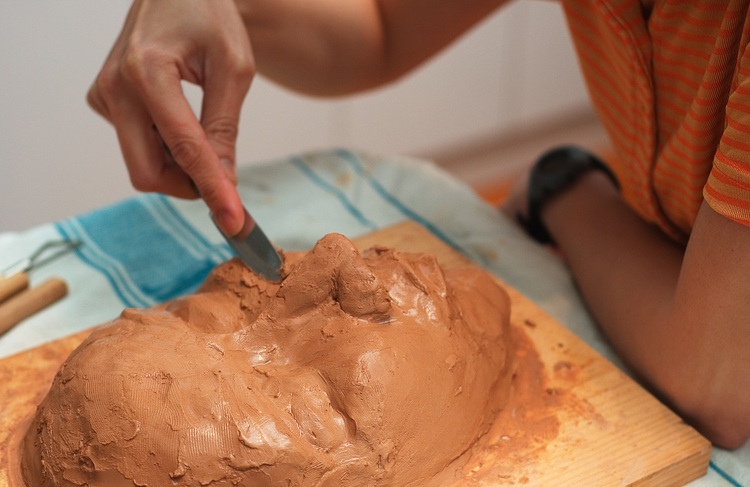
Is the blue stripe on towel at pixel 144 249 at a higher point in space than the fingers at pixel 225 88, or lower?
lower

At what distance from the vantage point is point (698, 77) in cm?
123

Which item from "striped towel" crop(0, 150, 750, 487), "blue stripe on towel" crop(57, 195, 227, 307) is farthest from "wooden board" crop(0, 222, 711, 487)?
"blue stripe on towel" crop(57, 195, 227, 307)

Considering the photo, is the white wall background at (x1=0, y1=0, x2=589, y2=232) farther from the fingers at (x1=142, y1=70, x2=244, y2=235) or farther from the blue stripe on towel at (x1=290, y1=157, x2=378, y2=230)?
the fingers at (x1=142, y1=70, x2=244, y2=235)

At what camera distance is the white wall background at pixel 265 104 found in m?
2.47

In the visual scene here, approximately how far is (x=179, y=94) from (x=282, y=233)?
626 millimetres

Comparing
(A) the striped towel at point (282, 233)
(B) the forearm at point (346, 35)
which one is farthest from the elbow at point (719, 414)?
(B) the forearm at point (346, 35)

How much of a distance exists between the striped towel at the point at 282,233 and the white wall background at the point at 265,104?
2.23ft

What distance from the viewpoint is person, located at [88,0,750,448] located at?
44.3 inches

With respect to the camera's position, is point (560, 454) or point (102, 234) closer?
point (560, 454)

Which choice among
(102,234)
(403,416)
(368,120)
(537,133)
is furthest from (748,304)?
(537,133)

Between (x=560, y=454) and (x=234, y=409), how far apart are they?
53cm

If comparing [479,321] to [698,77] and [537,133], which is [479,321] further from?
[537,133]

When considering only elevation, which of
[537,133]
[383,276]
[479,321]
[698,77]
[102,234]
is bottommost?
[537,133]

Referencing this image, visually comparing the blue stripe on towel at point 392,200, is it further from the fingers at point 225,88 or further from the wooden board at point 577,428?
the fingers at point 225,88
